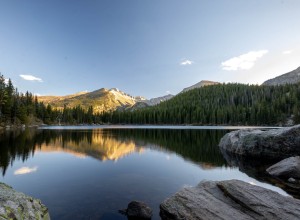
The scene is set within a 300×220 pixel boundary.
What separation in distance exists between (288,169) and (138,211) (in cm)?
1748

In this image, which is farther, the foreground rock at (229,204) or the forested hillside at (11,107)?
the forested hillside at (11,107)

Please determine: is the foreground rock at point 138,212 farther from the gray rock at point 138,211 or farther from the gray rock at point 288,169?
the gray rock at point 288,169

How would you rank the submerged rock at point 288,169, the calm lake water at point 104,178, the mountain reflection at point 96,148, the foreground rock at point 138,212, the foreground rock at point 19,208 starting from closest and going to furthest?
the foreground rock at point 19,208 < the foreground rock at point 138,212 < the calm lake water at point 104,178 < the submerged rock at point 288,169 < the mountain reflection at point 96,148

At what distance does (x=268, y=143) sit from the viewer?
3275 centimetres

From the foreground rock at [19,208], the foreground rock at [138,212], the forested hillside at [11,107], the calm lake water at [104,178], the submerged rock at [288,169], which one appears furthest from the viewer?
the forested hillside at [11,107]

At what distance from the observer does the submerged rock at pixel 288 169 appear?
2172cm

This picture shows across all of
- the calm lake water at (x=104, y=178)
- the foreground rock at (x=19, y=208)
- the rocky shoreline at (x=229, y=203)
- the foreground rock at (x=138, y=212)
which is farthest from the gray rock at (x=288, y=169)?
the foreground rock at (x=19, y=208)

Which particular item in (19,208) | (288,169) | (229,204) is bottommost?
(288,169)

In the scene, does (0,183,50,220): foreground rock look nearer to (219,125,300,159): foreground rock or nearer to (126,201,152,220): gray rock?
(126,201,152,220): gray rock

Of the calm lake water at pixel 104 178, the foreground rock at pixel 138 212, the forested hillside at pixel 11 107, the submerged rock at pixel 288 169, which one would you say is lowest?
the calm lake water at pixel 104 178

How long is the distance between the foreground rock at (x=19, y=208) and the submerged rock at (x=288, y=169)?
74.3 feet

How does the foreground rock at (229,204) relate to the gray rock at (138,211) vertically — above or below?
above

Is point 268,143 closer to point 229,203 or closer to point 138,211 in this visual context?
point 229,203

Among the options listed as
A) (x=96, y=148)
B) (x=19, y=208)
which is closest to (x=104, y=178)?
(x=19, y=208)
